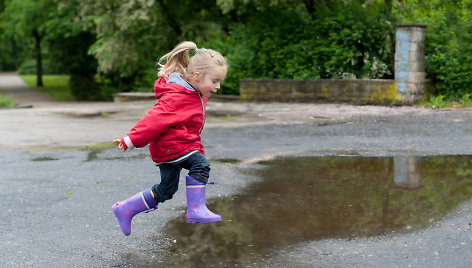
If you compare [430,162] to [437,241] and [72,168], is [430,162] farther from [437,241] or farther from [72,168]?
[72,168]

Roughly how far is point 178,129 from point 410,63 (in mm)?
10378

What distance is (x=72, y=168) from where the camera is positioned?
7246mm

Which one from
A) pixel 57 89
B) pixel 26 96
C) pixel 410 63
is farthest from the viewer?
pixel 57 89

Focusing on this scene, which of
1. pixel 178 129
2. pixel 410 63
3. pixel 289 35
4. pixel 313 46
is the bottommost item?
pixel 178 129

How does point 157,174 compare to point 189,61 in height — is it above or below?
below

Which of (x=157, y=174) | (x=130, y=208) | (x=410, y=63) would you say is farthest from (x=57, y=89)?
(x=130, y=208)

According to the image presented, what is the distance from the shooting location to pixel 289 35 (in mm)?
15891

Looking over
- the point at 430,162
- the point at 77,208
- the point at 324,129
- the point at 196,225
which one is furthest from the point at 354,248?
the point at 324,129

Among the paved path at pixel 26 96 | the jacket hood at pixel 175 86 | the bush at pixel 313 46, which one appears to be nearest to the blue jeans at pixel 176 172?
the jacket hood at pixel 175 86

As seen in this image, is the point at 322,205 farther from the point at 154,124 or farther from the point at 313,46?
the point at 313,46

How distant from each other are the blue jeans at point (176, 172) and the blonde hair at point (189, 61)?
1.99ft

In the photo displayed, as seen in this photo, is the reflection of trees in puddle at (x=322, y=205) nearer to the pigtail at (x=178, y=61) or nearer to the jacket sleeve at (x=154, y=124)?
the jacket sleeve at (x=154, y=124)

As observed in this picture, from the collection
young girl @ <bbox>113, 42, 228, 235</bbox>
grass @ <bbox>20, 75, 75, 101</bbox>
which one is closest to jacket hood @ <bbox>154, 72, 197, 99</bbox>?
young girl @ <bbox>113, 42, 228, 235</bbox>

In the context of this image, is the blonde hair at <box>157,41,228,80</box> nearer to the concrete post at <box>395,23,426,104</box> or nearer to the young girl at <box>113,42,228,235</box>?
the young girl at <box>113,42,228,235</box>
